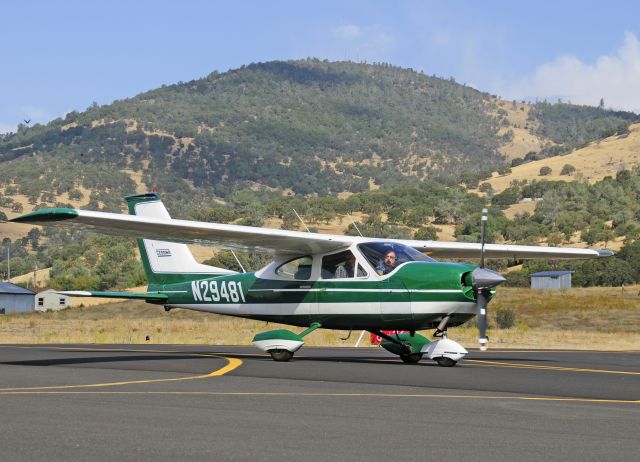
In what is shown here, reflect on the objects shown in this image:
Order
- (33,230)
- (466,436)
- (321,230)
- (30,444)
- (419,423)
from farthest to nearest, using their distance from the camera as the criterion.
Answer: (33,230), (321,230), (419,423), (466,436), (30,444)

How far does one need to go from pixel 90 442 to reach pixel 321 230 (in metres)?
105

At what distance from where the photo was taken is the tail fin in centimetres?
2330

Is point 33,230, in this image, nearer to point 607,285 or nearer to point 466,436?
point 607,285

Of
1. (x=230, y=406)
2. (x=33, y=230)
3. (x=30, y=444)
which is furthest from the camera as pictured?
(x=33, y=230)

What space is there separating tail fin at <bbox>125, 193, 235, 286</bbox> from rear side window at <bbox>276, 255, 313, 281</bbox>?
2.08 metres

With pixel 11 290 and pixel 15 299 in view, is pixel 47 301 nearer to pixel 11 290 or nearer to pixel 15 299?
pixel 15 299

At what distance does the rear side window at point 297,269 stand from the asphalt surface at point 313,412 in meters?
2.61

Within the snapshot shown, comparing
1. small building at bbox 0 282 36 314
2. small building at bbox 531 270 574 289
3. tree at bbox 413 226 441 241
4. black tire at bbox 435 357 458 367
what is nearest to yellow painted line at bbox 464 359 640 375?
black tire at bbox 435 357 458 367

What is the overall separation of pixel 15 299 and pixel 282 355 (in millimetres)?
70538

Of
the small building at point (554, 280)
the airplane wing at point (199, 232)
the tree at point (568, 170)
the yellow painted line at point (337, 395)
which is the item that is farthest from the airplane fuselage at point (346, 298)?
the tree at point (568, 170)

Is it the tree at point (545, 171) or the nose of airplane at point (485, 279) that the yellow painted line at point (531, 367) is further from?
the tree at point (545, 171)

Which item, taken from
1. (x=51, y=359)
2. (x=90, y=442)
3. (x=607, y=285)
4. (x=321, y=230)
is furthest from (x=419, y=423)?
Answer: (x=321, y=230)

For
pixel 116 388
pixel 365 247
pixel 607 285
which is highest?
pixel 365 247

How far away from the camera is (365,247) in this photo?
1995 cm
